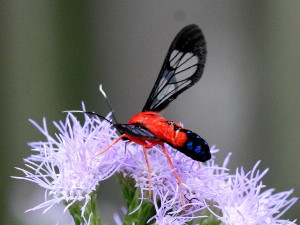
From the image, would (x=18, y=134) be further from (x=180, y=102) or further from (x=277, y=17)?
(x=277, y=17)

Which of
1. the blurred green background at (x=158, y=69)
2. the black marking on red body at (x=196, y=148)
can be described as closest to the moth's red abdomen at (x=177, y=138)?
the black marking on red body at (x=196, y=148)

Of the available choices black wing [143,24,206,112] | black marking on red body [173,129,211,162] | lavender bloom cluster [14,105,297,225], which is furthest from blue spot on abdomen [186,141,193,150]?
black wing [143,24,206,112]

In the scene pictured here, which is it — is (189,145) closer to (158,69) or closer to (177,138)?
(177,138)

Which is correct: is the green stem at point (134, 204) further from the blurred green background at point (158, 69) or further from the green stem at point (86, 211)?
the blurred green background at point (158, 69)

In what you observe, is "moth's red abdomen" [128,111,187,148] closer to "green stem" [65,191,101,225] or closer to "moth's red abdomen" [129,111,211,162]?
"moth's red abdomen" [129,111,211,162]

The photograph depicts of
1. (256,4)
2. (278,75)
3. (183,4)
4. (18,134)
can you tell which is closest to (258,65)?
(278,75)

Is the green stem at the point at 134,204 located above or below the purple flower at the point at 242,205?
above
